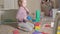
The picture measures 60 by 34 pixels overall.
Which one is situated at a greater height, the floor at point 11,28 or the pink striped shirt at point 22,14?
the pink striped shirt at point 22,14

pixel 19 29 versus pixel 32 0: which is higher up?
pixel 32 0

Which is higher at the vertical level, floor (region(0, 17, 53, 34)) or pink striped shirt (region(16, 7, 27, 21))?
pink striped shirt (region(16, 7, 27, 21))

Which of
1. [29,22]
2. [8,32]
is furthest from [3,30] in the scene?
[29,22]

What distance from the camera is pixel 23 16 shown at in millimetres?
863

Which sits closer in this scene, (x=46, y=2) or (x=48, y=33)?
(x=48, y=33)

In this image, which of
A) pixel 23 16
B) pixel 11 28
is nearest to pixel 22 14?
pixel 23 16

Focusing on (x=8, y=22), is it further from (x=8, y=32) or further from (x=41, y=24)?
(x=41, y=24)

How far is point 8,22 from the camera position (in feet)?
3.02

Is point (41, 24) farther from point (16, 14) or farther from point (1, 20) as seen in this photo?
point (1, 20)

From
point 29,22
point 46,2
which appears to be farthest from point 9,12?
point 46,2

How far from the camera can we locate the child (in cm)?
85

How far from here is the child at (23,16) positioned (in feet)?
2.79

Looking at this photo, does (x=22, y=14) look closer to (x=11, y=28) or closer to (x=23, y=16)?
(x=23, y=16)

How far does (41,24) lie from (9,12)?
0.23 meters
